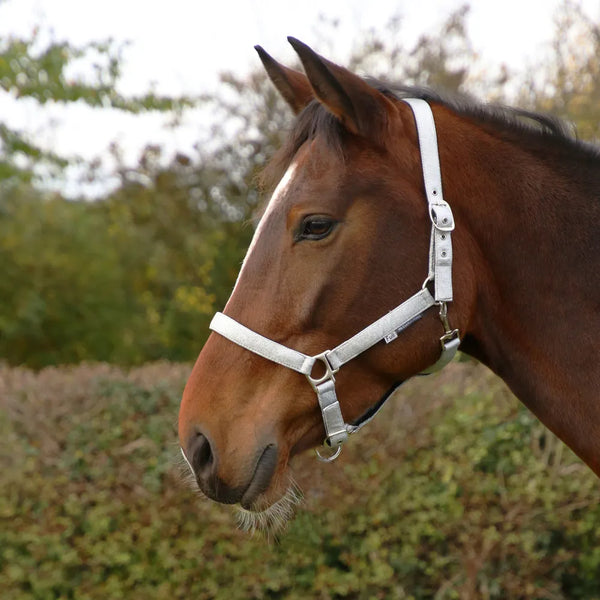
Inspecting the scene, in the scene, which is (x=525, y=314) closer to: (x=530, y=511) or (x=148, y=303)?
(x=530, y=511)

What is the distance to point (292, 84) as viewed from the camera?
242 cm

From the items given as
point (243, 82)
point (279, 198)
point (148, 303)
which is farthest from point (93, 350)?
point (279, 198)

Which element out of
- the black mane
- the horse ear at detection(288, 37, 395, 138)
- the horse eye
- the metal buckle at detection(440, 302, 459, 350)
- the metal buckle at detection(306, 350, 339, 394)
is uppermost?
the horse ear at detection(288, 37, 395, 138)

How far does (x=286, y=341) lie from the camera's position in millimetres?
2033

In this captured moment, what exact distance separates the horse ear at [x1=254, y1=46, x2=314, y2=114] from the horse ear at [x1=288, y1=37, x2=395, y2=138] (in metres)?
0.37

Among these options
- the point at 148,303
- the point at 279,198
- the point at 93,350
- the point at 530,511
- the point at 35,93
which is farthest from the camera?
the point at 148,303

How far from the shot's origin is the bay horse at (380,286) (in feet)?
6.61

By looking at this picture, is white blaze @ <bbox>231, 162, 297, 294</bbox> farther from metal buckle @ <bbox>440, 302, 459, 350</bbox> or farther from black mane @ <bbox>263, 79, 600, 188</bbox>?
metal buckle @ <bbox>440, 302, 459, 350</bbox>

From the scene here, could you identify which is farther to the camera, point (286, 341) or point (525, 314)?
point (525, 314)

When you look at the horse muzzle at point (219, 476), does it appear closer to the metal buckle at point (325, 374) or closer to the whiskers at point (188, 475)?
the whiskers at point (188, 475)

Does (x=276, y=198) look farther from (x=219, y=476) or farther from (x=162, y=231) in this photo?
(x=162, y=231)

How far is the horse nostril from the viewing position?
197 centimetres

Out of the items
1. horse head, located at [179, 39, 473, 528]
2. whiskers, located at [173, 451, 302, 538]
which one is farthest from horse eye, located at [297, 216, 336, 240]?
whiskers, located at [173, 451, 302, 538]

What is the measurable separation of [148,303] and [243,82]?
5.45 meters
